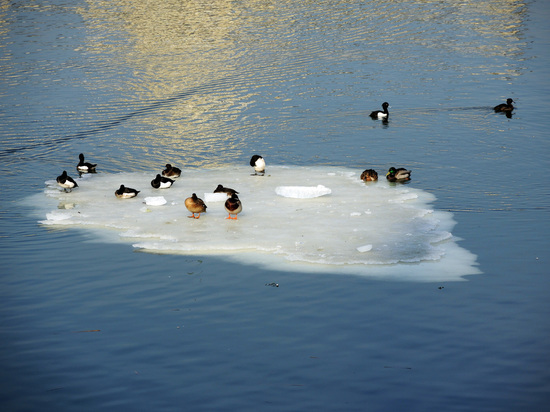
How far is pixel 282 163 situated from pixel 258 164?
8.16 ft

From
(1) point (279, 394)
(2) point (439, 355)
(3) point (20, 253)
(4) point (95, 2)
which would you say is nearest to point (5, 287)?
(3) point (20, 253)

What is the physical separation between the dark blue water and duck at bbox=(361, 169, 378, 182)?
1.79m

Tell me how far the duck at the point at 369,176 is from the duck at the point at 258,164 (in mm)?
3308

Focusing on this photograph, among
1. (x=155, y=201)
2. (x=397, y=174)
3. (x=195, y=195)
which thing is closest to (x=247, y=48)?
(x=397, y=174)

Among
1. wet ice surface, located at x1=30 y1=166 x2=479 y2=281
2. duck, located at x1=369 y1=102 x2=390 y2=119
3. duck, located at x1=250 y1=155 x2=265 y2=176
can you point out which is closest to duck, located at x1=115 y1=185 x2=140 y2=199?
wet ice surface, located at x1=30 y1=166 x2=479 y2=281

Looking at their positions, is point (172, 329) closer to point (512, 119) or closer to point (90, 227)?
point (90, 227)

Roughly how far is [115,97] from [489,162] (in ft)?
63.5

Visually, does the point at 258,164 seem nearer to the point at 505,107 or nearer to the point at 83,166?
the point at 83,166

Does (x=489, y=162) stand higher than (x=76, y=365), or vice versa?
(x=489, y=162)

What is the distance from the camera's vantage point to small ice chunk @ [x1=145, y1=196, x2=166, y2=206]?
18.7 m

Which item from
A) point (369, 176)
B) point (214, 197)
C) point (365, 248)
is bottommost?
point (365, 248)

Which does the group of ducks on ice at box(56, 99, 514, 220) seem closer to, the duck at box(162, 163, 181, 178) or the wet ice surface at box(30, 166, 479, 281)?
the duck at box(162, 163, 181, 178)

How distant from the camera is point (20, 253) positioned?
15492 millimetres

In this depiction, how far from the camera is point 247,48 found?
41.7 m
